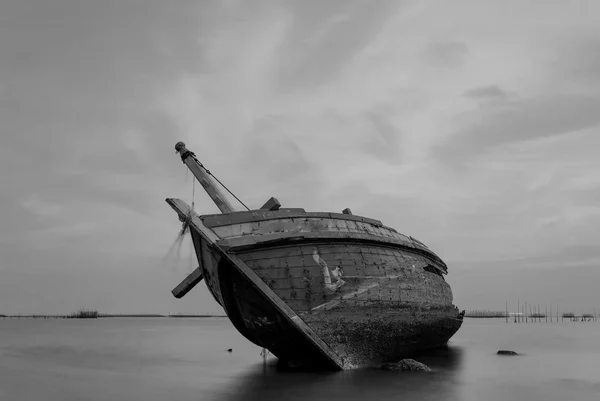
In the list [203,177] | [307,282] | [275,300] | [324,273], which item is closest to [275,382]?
[275,300]

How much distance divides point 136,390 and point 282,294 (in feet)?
12.4

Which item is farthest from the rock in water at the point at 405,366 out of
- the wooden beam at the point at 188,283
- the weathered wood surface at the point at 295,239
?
the wooden beam at the point at 188,283

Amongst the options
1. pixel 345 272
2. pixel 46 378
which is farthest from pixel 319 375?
pixel 46 378

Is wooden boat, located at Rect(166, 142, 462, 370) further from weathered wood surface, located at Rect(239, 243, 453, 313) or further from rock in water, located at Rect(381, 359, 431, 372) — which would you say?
rock in water, located at Rect(381, 359, 431, 372)

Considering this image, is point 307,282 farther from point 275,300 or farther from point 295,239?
point 295,239

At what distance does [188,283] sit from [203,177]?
2982 mm

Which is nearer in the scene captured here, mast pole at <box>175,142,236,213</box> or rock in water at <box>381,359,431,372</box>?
rock in water at <box>381,359,431,372</box>

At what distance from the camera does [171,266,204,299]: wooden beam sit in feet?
45.2

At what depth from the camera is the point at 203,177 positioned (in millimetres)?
14578

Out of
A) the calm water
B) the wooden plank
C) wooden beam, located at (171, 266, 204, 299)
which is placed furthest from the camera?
wooden beam, located at (171, 266, 204, 299)

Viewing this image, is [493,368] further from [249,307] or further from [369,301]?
[249,307]

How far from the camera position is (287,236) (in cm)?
1105

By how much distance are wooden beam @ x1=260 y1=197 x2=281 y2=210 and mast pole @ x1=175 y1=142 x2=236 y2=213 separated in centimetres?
217

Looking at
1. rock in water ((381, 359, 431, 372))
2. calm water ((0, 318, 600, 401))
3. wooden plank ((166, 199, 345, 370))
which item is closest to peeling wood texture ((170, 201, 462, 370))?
wooden plank ((166, 199, 345, 370))
